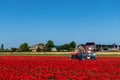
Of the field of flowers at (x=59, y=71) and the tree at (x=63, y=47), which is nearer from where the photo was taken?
the field of flowers at (x=59, y=71)

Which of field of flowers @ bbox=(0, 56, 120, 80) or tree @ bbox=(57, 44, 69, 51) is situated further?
tree @ bbox=(57, 44, 69, 51)

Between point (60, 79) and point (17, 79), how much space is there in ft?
5.26

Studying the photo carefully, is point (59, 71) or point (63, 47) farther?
point (63, 47)

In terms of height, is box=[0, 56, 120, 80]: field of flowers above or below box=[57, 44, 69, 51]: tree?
below

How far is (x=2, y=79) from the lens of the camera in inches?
517

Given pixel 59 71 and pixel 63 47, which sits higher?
pixel 63 47

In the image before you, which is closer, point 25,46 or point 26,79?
point 26,79

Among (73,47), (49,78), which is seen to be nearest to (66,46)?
(73,47)

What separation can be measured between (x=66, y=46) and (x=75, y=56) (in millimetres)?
128352

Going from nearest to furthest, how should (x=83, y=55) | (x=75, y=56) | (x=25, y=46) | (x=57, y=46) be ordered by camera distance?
(x=83, y=55)
(x=75, y=56)
(x=25, y=46)
(x=57, y=46)

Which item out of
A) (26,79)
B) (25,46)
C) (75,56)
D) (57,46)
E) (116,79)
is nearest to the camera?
(26,79)

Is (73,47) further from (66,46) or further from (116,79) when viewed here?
(116,79)

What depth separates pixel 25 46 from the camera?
17325 centimetres

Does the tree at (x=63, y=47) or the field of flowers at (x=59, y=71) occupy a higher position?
the tree at (x=63, y=47)
